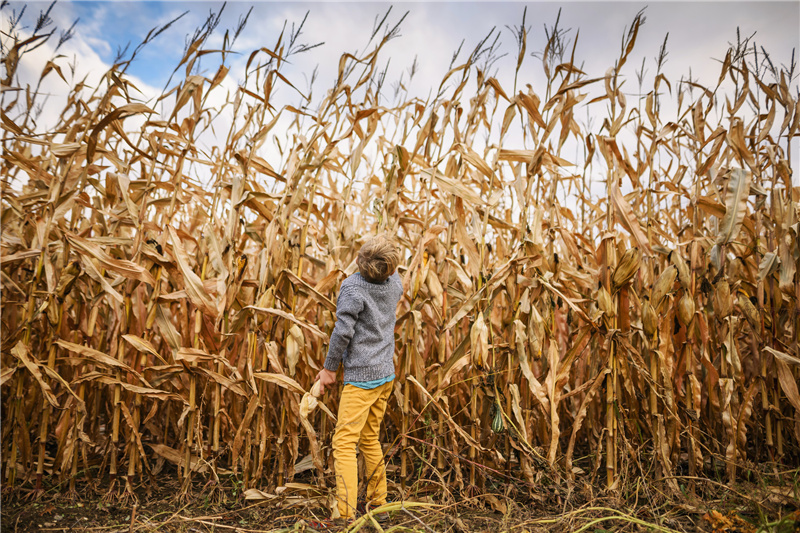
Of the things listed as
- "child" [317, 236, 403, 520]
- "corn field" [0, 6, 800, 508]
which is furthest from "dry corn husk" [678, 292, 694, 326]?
"child" [317, 236, 403, 520]

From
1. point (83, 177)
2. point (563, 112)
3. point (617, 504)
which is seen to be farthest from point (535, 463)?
point (83, 177)

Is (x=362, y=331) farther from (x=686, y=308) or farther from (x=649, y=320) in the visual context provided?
(x=686, y=308)

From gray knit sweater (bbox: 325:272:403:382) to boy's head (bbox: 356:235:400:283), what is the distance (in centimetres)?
10

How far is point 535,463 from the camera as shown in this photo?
2650mm

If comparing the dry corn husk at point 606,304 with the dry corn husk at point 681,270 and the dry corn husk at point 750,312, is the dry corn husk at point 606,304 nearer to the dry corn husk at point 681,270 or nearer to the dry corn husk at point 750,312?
the dry corn husk at point 681,270

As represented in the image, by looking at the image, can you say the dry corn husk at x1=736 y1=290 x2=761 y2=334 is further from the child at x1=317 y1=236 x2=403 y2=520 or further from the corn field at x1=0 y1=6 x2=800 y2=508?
the child at x1=317 y1=236 x2=403 y2=520

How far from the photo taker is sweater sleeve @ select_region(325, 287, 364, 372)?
232cm

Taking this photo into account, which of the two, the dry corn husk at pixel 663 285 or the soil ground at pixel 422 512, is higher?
the dry corn husk at pixel 663 285

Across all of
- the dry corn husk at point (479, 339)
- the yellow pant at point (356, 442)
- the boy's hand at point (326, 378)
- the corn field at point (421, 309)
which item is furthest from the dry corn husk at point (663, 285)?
the boy's hand at point (326, 378)

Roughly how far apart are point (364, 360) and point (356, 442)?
0.45 meters

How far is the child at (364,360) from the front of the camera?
7.63 feet

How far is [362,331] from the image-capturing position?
242 centimetres

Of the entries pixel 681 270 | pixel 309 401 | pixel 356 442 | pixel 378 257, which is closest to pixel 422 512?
pixel 356 442

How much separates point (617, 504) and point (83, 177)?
3.39 meters
